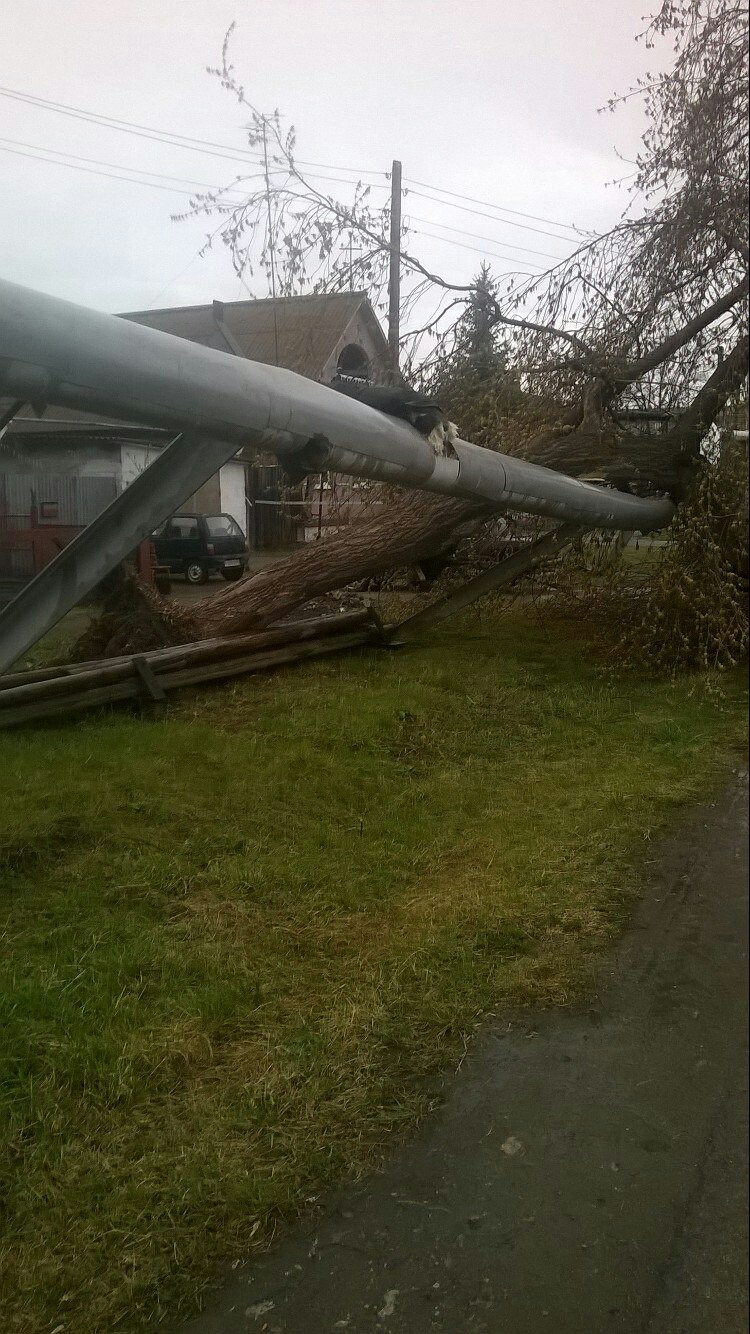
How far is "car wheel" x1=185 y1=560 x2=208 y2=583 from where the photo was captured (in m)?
9.20

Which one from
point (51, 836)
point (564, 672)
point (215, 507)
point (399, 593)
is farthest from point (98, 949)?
point (399, 593)

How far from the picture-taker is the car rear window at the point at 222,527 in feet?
27.1

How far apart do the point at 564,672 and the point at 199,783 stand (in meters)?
3.57

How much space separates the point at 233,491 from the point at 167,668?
1377 millimetres

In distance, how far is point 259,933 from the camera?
12.3 feet

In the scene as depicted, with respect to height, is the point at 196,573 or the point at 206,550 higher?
the point at 206,550

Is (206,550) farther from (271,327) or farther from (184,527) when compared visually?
(271,327)

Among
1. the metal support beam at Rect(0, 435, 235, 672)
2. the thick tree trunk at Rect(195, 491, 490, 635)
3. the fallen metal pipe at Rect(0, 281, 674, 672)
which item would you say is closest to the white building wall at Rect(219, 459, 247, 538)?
the thick tree trunk at Rect(195, 491, 490, 635)

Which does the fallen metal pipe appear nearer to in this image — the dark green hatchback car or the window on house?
the window on house

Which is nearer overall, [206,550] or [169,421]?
[169,421]

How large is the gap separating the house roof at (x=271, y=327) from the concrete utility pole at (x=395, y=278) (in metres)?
0.07

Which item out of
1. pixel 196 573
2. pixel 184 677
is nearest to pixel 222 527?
pixel 196 573

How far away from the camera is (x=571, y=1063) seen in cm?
272

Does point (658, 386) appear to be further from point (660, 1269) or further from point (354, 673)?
point (660, 1269)
